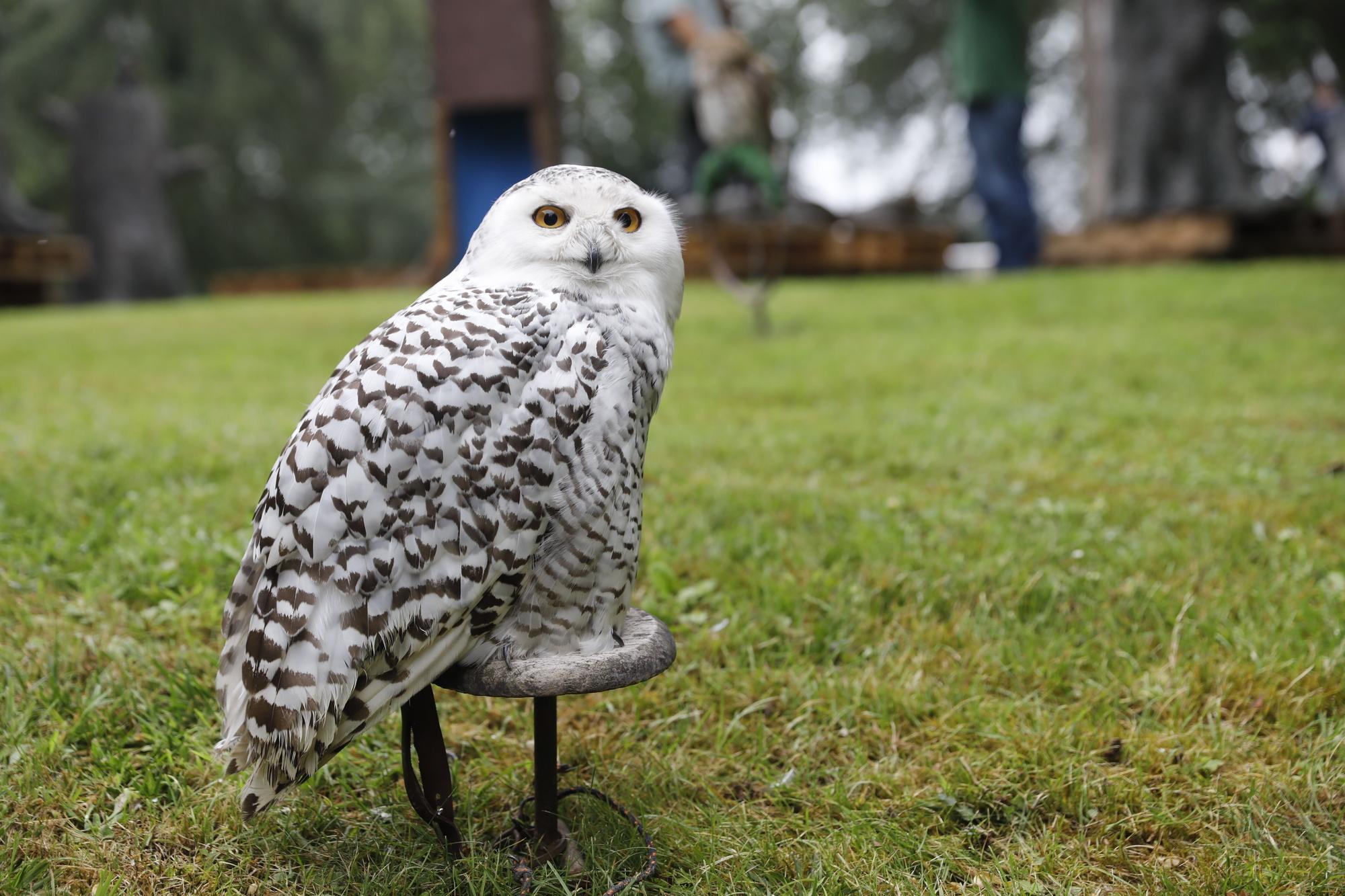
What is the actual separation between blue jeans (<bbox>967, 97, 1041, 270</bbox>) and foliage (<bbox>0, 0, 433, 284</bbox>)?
14463 millimetres

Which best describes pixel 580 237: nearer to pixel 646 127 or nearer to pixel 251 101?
pixel 251 101

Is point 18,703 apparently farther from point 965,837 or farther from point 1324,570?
point 1324,570

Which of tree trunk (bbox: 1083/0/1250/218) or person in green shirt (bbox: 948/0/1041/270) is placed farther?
tree trunk (bbox: 1083/0/1250/218)

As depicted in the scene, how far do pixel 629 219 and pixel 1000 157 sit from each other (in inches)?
320

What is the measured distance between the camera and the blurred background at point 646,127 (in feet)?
31.7

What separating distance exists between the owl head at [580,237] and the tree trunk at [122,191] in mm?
14756

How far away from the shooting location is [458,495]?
63.4 inches

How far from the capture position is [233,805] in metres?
2.00

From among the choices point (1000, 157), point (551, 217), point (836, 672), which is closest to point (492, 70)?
point (1000, 157)

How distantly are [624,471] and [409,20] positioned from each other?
2489cm

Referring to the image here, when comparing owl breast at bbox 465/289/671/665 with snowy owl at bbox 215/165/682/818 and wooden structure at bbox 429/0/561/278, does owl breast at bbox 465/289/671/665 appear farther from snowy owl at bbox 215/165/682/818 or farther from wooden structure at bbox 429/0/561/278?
wooden structure at bbox 429/0/561/278

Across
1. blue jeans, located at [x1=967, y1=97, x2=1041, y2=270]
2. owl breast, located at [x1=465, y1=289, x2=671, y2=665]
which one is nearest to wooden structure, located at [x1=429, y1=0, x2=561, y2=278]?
blue jeans, located at [x1=967, y1=97, x2=1041, y2=270]

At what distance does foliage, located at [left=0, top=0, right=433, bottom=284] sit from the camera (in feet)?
65.0

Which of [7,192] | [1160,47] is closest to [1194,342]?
[1160,47]
